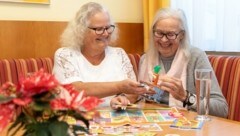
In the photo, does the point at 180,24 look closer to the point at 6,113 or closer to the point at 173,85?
the point at 173,85

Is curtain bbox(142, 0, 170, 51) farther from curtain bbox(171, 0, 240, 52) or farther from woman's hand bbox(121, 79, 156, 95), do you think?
woman's hand bbox(121, 79, 156, 95)

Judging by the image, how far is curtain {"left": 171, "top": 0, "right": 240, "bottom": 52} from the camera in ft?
7.42

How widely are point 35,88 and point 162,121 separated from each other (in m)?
0.80

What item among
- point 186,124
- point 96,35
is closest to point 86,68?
point 96,35

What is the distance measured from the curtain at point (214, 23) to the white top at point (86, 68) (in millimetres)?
708

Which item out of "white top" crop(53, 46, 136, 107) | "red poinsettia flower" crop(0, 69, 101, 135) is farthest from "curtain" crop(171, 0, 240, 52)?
"red poinsettia flower" crop(0, 69, 101, 135)

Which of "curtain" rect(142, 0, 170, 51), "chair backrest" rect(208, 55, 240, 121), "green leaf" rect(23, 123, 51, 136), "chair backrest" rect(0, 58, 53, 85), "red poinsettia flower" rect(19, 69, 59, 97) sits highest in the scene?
"curtain" rect(142, 0, 170, 51)

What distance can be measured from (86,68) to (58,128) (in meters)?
1.35

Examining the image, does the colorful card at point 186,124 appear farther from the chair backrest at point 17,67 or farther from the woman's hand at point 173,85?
the chair backrest at point 17,67

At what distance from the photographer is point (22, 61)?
204 centimetres

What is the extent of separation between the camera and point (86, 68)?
6.36 ft

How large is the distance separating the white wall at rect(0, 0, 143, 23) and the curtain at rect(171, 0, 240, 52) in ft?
1.59

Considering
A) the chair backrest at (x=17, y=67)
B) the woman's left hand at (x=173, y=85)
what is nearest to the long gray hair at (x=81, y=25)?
the chair backrest at (x=17, y=67)

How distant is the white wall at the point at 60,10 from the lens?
7.01 feet
